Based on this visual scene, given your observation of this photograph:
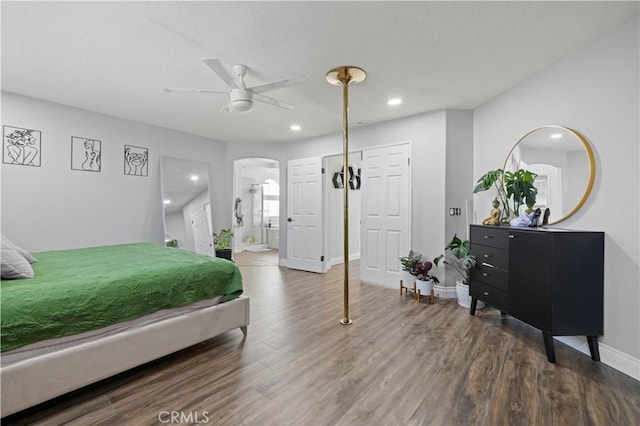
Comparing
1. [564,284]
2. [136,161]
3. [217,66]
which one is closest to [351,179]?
[136,161]

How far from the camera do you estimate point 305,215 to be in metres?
5.33

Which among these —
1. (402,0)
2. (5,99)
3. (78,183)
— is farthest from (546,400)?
(5,99)

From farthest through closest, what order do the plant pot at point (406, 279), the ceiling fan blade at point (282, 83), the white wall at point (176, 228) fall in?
the white wall at point (176, 228) < the plant pot at point (406, 279) < the ceiling fan blade at point (282, 83)

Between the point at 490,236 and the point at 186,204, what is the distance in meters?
4.38

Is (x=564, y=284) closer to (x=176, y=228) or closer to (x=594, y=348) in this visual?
(x=594, y=348)

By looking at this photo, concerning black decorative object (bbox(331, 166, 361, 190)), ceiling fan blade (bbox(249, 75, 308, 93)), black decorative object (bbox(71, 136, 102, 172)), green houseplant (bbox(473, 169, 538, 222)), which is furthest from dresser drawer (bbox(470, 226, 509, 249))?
black decorative object (bbox(71, 136, 102, 172))

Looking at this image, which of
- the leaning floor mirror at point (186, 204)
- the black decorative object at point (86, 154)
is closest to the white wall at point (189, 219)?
the leaning floor mirror at point (186, 204)

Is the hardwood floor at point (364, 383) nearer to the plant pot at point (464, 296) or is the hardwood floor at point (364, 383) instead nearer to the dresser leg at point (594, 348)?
the dresser leg at point (594, 348)

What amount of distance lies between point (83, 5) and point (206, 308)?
225cm

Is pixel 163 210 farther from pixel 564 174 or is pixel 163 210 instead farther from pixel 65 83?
pixel 564 174

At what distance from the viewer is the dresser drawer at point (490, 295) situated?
2586 millimetres

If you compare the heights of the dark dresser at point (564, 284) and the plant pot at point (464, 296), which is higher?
the dark dresser at point (564, 284)

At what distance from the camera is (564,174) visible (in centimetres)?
247

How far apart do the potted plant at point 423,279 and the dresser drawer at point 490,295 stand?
532mm
